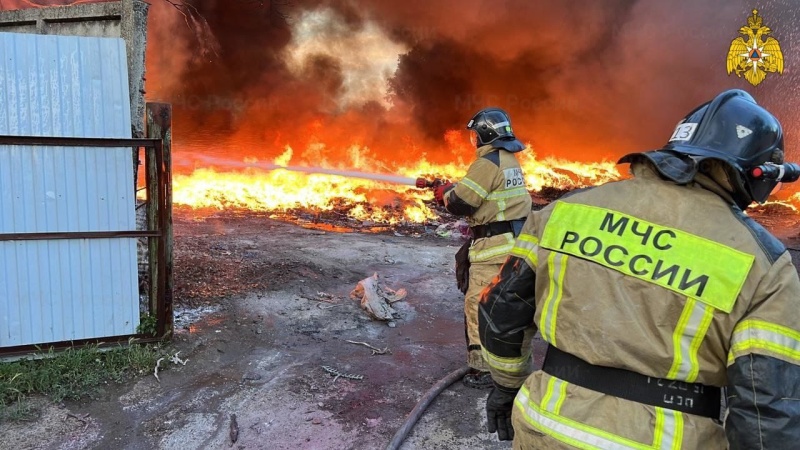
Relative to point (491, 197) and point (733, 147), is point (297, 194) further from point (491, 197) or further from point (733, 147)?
point (733, 147)

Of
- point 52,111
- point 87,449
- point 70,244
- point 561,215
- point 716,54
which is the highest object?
point 716,54

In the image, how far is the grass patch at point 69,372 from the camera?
339 cm

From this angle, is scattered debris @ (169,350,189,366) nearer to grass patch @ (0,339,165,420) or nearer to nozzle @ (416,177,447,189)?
grass patch @ (0,339,165,420)

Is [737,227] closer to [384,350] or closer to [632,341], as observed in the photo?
[632,341]

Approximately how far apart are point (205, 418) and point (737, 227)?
3197mm

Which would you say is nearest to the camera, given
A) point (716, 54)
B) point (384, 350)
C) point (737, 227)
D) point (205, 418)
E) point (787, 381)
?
point (787, 381)

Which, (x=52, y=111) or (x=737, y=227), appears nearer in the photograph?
(x=737, y=227)

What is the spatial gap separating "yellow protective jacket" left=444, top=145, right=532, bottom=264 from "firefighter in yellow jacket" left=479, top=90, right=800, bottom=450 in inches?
89.7

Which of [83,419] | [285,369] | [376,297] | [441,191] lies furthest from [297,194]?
[83,419]

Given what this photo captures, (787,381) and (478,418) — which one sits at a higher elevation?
(787,381)

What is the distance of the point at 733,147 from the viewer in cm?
154

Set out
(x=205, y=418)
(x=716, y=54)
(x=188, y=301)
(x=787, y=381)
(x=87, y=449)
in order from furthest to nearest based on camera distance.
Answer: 1. (x=716, y=54)
2. (x=188, y=301)
3. (x=205, y=418)
4. (x=87, y=449)
5. (x=787, y=381)

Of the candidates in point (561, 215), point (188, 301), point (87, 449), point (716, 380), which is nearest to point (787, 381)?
point (716, 380)

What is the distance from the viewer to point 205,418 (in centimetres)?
332
